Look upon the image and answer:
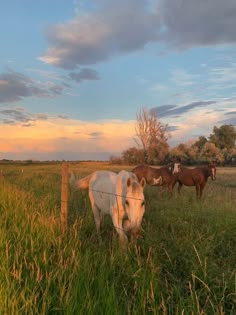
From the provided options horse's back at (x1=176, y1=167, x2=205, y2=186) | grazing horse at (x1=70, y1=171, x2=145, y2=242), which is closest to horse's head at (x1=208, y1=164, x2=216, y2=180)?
horse's back at (x1=176, y1=167, x2=205, y2=186)

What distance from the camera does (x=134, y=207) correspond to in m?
5.88

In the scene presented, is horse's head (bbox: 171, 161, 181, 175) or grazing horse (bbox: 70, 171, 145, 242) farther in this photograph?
horse's head (bbox: 171, 161, 181, 175)

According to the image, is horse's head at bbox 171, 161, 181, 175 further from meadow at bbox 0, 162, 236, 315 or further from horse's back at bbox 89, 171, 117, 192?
meadow at bbox 0, 162, 236, 315

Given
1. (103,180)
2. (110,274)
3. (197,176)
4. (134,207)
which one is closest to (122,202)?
(134,207)

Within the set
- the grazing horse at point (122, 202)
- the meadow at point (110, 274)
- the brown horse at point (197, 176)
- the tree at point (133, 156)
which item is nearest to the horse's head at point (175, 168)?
the brown horse at point (197, 176)

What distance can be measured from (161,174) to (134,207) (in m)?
13.1

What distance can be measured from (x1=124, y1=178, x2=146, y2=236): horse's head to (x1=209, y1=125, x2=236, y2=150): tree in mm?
59946

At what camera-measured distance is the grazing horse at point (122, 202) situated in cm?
586

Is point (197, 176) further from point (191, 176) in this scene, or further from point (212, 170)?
point (212, 170)

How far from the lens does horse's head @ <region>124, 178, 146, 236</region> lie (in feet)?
19.0

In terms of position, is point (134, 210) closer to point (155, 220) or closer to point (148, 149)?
point (155, 220)

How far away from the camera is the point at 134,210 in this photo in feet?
19.2

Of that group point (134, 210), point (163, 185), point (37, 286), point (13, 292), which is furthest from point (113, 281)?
point (163, 185)

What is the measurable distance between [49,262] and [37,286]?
89cm
